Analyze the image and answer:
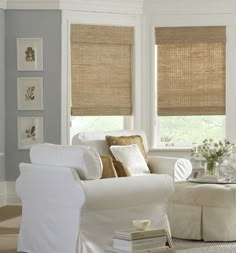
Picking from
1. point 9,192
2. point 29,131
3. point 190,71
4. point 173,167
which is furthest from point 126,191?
point 190,71

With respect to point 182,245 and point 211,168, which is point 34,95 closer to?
point 211,168

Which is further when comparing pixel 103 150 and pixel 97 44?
pixel 97 44

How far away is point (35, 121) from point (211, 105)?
2432mm

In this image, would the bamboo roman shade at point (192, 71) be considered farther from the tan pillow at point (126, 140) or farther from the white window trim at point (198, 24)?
the tan pillow at point (126, 140)

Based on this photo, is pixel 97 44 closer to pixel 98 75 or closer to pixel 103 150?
pixel 98 75

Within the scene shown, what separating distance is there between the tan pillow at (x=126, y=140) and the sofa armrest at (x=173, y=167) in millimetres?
182

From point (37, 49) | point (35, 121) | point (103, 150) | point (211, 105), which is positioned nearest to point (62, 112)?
point (35, 121)

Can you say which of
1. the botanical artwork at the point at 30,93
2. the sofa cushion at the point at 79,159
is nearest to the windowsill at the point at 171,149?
the botanical artwork at the point at 30,93

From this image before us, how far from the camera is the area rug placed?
5.56 metres

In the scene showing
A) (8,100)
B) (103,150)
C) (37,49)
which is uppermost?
(37,49)

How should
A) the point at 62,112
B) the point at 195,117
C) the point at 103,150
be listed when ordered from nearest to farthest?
the point at 103,150
the point at 62,112
the point at 195,117

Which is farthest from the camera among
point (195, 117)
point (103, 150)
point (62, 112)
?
point (195, 117)

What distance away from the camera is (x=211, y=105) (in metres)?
8.95

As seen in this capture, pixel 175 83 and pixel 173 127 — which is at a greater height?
pixel 175 83
